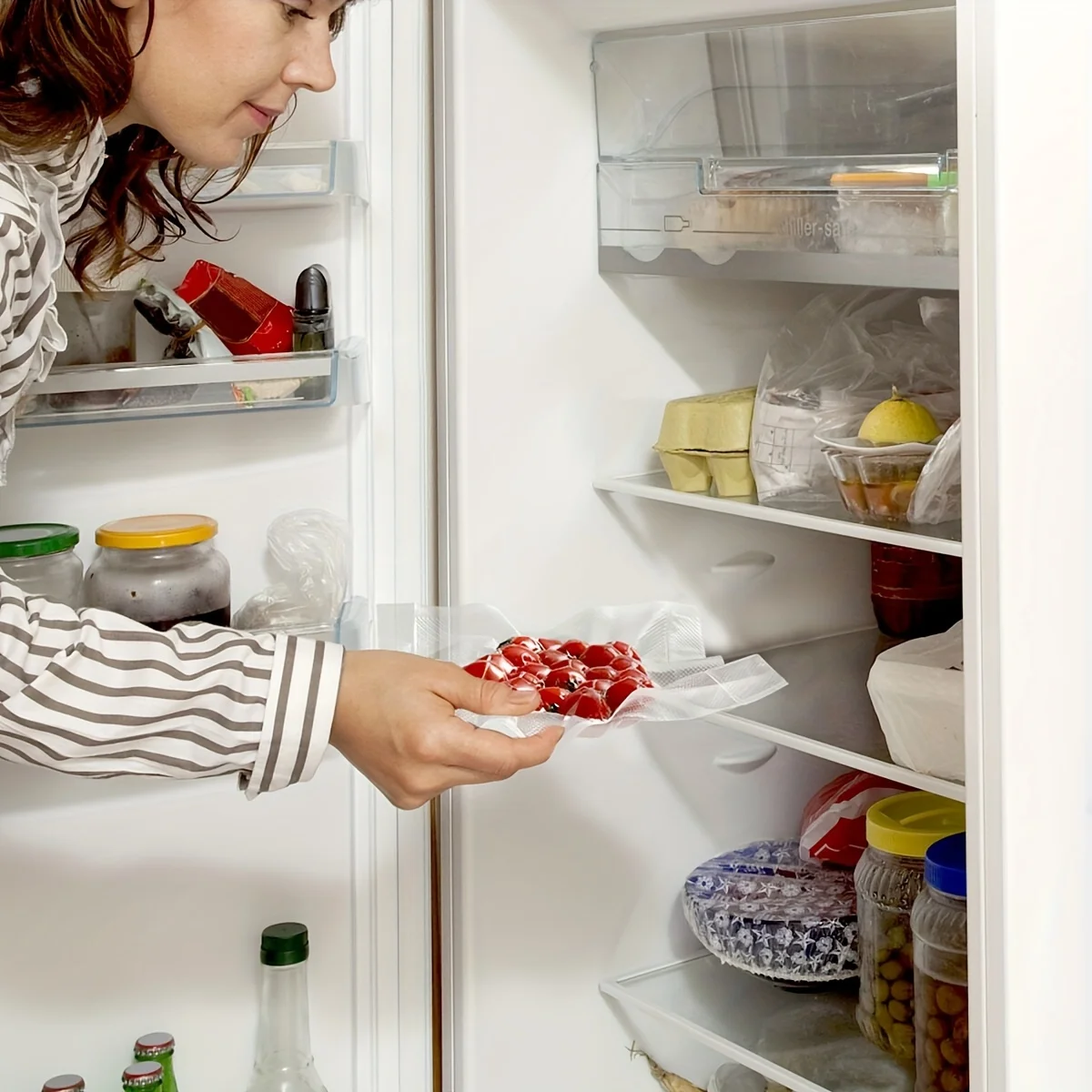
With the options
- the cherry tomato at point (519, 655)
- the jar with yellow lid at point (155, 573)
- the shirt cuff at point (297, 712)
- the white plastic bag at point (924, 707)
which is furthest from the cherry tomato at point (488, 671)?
the white plastic bag at point (924, 707)

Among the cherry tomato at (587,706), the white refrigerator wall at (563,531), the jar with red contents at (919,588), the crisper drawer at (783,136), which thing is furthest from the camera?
the jar with red contents at (919,588)

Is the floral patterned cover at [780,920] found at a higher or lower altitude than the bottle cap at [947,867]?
lower

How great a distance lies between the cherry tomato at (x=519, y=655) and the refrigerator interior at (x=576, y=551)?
0.24 m

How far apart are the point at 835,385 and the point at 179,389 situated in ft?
1.96

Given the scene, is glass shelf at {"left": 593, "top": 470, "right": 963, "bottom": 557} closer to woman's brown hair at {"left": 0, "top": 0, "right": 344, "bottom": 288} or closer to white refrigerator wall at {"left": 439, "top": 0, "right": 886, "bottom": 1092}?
white refrigerator wall at {"left": 439, "top": 0, "right": 886, "bottom": 1092}

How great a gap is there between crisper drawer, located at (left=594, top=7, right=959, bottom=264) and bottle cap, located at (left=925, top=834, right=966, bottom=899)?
19.8 inches

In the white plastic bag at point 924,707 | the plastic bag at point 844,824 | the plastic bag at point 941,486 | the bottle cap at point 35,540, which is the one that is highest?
the plastic bag at point 941,486

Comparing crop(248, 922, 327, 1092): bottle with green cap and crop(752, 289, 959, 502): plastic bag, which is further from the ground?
crop(752, 289, 959, 502): plastic bag

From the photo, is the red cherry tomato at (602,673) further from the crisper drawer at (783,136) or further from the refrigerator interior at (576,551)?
the crisper drawer at (783,136)

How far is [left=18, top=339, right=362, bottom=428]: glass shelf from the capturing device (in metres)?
1.11

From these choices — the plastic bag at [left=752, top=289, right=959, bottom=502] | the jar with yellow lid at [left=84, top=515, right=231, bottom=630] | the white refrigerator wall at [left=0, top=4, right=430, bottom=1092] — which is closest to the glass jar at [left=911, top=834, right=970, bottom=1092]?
the plastic bag at [left=752, top=289, right=959, bottom=502]

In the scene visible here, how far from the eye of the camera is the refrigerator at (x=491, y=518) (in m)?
1.24

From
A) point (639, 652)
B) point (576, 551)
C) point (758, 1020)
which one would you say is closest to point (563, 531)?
point (576, 551)

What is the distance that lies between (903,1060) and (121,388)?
3.04 feet
